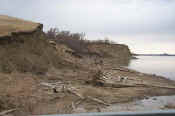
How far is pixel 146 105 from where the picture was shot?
238 inches

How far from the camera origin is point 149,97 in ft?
23.0

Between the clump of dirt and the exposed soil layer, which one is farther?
the clump of dirt

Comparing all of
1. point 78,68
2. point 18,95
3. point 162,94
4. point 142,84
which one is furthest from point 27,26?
point 162,94

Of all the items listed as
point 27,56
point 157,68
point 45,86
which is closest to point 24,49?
point 27,56

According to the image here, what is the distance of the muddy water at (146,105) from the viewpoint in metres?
5.50

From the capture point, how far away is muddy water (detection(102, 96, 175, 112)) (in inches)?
217

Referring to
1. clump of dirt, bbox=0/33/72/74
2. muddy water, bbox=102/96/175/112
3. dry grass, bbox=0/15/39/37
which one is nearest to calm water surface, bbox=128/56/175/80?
muddy water, bbox=102/96/175/112

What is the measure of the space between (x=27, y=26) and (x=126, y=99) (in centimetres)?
745

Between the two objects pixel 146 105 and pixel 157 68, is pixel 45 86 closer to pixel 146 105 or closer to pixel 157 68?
pixel 146 105

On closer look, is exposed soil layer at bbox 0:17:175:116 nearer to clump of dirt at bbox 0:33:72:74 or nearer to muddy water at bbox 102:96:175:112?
clump of dirt at bbox 0:33:72:74

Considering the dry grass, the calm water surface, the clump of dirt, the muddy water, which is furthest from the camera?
the calm water surface

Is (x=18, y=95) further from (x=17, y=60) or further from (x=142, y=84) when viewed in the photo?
(x=142, y=84)

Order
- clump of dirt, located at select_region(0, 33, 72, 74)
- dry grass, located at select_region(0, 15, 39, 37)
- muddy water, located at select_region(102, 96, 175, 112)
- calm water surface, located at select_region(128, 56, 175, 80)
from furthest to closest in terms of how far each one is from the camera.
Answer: calm water surface, located at select_region(128, 56, 175, 80)
dry grass, located at select_region(0, 15, 39, 37)
clump of dirt, located at select_region(0, 33, 72, 74)
muddy water, located at select_region(102, 96, 175, 112)

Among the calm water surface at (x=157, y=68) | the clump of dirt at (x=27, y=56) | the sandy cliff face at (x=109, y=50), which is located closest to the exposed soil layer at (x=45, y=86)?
the clump of dirt at (x=27, y=56)
